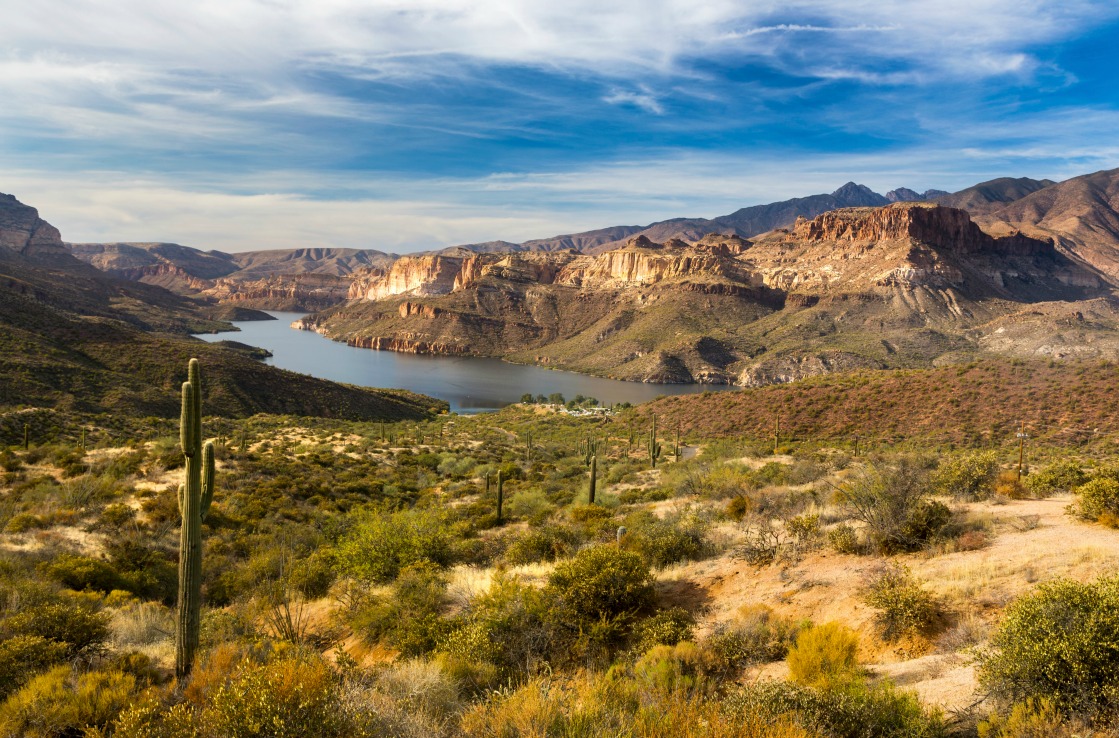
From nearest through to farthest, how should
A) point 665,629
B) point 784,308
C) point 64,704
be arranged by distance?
point 64,704 → point 665,629 → point 784,308

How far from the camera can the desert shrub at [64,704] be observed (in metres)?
5.44

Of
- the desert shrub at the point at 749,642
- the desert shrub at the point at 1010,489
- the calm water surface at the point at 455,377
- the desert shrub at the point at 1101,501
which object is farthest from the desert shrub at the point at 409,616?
the calm water surface at the point at 455,377

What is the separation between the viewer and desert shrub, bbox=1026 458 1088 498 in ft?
38.5

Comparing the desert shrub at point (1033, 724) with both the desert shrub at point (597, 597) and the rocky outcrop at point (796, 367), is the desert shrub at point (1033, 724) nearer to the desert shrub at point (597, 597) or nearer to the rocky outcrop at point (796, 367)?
the desert shrub at point (597, 597)

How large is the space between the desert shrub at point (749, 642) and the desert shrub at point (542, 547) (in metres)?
5.07

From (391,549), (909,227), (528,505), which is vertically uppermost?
(909,227)

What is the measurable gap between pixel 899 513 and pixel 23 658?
12.3m

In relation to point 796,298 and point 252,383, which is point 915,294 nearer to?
point 796,298

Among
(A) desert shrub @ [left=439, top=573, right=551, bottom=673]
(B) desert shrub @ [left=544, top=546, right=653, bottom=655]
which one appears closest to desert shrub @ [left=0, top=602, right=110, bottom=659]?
(A) desert shrub @ [left=439, top=573, right=551, bottom=673]

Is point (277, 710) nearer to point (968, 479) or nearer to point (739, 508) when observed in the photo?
point (739, 508)

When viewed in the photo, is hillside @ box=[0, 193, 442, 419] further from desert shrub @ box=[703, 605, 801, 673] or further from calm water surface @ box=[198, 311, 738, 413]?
desert shrub @ box=[703, 605, 801, 673]

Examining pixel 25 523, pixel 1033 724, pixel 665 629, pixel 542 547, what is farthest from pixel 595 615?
pixel 25 523

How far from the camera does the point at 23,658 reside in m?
6.44

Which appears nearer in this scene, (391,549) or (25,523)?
(391,549)
